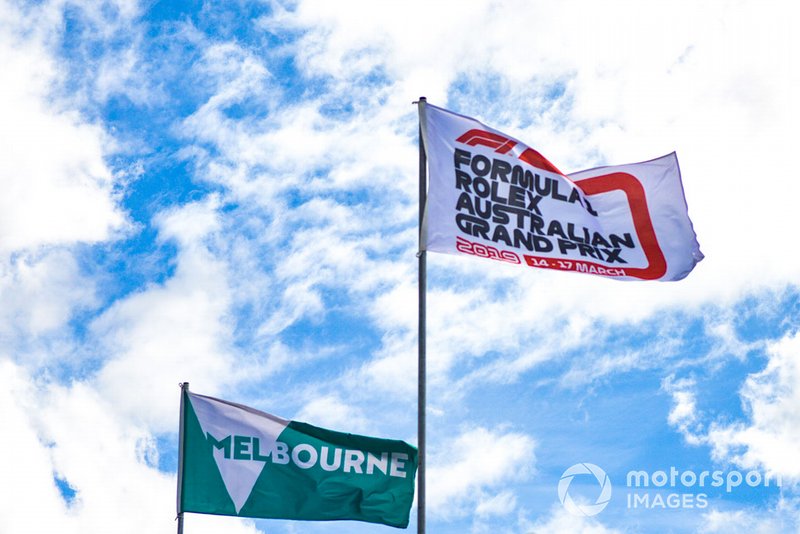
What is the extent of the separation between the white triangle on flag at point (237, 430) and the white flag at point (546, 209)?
6.37 meters

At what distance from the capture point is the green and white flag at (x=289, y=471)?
2998 cm

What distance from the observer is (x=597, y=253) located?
3067cm

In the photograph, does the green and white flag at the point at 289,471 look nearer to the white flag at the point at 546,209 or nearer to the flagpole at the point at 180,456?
the flagpole at the point at 180,456

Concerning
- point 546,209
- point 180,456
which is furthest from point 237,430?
point 546,209

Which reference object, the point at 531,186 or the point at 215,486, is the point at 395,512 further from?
the point at 531,186

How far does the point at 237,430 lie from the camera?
30.9 meters

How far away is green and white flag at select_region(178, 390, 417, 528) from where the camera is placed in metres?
30.0

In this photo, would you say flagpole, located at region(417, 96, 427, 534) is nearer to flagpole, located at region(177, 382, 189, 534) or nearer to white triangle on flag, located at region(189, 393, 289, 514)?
white triangle on flag, located at region(189, 393, 289, 514)

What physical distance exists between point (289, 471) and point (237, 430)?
5.15 feet

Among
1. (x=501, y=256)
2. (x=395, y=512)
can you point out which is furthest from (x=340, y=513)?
(x=501, y=256)

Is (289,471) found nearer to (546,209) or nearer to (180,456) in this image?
(180,456)

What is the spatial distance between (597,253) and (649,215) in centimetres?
225

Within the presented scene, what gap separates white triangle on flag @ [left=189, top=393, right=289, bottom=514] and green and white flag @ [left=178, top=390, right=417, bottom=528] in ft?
0.07

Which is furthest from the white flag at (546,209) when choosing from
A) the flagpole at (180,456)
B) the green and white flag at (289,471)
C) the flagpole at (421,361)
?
the flagpole at (180,456)
